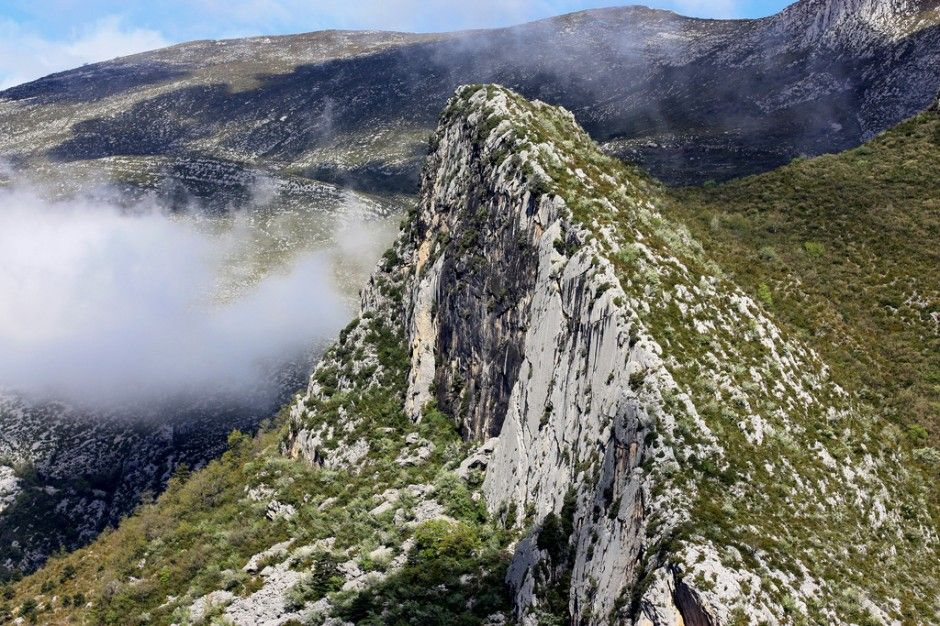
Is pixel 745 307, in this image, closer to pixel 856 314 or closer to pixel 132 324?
pixel 856 314

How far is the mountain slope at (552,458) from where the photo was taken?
1961 cm

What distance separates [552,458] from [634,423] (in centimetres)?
554

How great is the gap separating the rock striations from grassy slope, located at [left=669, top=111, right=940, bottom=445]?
3875 millimetres

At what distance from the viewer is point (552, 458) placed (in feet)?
88.9

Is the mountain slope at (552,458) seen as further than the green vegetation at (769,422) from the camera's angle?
Yes

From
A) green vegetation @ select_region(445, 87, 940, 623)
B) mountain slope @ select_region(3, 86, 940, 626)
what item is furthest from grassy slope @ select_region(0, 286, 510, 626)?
green vegetation @ select_region(445, 87, 940, 623)

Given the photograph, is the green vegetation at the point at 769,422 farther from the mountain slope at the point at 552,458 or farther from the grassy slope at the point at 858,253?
the grassy slope at the point at 858,253

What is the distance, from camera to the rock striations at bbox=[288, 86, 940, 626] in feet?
60.8

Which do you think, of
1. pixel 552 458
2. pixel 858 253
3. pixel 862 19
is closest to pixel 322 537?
A: pixel 552 458

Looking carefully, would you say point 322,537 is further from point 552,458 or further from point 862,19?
point 862,19

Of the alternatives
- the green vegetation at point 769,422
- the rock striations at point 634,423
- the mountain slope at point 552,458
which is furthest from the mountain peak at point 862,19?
the rock striations at point 634,423

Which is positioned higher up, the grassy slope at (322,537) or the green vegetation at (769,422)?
the green vegetation at (769,422)

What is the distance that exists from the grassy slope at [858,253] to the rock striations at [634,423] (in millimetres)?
3875

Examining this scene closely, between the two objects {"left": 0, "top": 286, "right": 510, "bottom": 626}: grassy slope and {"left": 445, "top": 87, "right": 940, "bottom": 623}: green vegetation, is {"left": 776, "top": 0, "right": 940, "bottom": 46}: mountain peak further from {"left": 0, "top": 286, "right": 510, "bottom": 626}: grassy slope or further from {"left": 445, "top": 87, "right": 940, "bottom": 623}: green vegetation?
{"left": 0, "top": 286, "right": 510, "bottom": 626}: grassy slope
